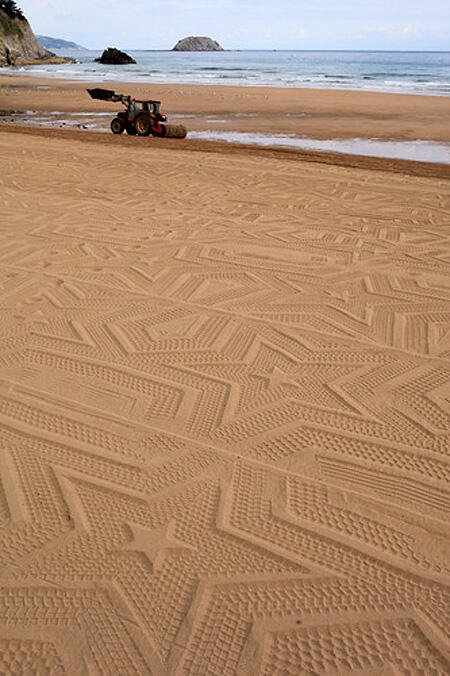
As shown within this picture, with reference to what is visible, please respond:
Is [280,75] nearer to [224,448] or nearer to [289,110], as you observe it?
[289,110]

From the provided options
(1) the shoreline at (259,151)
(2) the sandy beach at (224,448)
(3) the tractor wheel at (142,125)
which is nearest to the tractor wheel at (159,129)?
(3) the tractor wheel at (142,125)

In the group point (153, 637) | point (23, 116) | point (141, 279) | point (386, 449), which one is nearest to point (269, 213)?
point (141, 279)

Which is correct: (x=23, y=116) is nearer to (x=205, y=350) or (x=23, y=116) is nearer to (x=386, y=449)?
(x=205, y=350)

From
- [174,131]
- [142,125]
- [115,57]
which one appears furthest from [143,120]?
[115,57]

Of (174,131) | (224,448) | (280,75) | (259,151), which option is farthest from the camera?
(280,75)

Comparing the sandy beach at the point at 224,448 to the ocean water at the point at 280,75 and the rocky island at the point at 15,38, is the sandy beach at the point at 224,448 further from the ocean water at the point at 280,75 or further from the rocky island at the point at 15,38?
the rocky island at the point at 15,38

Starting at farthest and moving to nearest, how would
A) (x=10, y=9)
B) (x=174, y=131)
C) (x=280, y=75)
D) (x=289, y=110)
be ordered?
1. (x=10, y=9)
2. (x=280, y=75)
3. (x=289, y=110)
4. (x=174, y=131)

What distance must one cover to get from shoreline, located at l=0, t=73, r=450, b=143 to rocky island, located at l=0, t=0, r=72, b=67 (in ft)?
151

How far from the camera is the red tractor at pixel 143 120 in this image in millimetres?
13141

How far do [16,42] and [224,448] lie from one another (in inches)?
3612

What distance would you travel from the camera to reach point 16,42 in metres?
77.2

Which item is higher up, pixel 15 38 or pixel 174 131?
pixel 15 38

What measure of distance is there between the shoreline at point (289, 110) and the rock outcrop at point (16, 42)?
45.6m

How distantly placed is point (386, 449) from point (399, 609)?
0.90 metres
